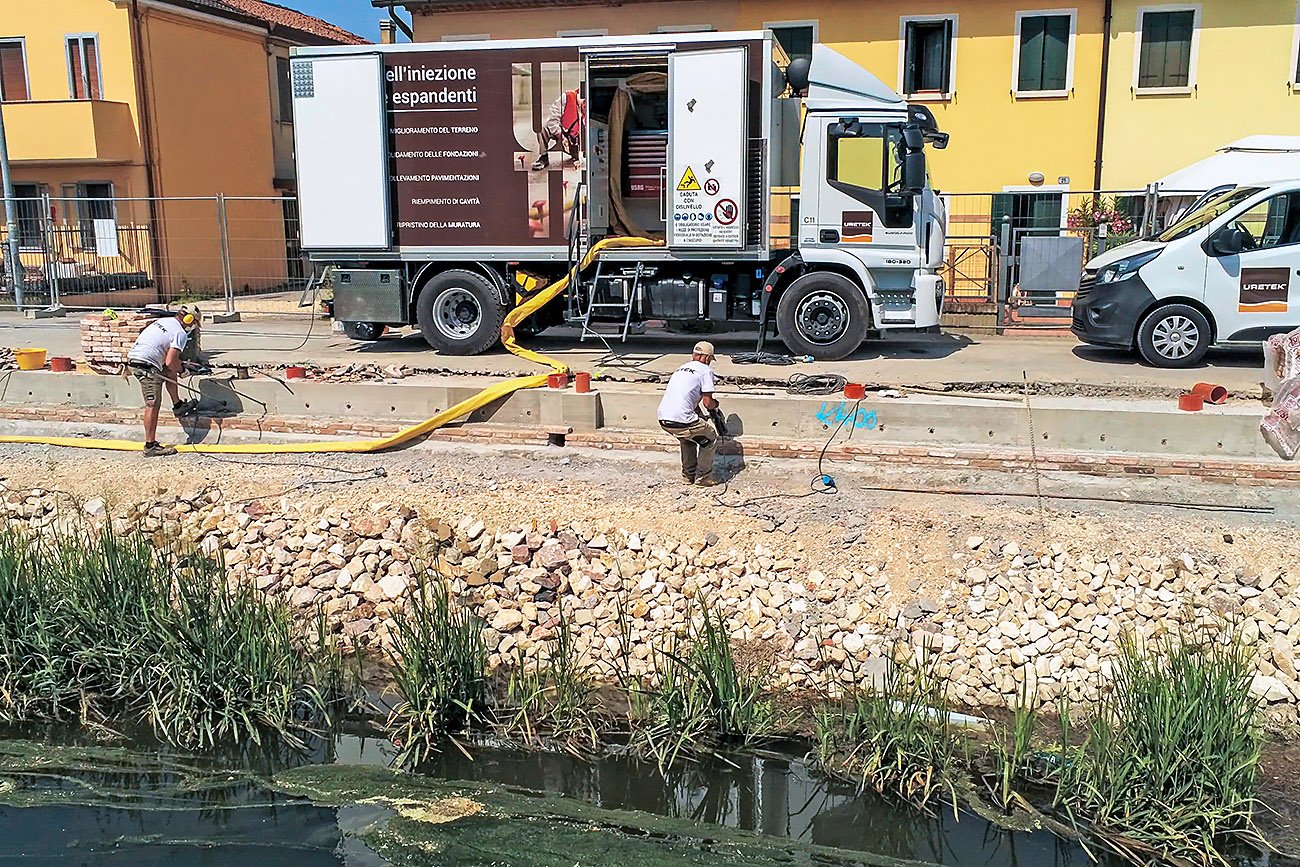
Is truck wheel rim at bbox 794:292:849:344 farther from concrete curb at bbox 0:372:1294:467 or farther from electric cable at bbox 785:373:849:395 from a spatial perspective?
concrete curb at bbox 0:372:1294:467

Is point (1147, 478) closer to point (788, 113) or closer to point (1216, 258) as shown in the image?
point (1216, 258)

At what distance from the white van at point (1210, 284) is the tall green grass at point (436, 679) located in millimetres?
8991

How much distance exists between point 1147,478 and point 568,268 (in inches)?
278

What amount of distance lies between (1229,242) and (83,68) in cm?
2090

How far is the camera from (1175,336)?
12.6 metres

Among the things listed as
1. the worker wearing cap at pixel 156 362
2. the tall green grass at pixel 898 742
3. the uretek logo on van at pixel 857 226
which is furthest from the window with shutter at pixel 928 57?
the tall green grass at pixel 898 742

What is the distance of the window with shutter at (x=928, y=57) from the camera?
67.3 ft

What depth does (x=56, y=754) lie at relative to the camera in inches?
264

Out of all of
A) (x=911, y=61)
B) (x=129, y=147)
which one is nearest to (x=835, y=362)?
(x=911, y=61)

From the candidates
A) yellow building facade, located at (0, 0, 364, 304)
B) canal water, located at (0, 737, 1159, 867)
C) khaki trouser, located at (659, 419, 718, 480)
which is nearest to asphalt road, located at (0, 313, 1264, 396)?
khaki trouser, located at (659, 419, 718, 480)

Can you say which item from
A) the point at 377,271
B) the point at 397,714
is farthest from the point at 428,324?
the point at 397,714

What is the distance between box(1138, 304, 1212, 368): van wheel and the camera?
1248 cm

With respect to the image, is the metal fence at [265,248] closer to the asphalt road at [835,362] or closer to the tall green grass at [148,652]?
the asphalt road at [835,362]

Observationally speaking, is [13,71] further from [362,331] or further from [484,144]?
[484,144]
